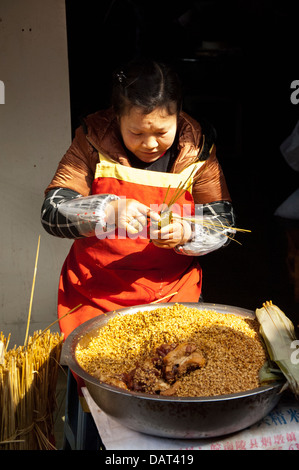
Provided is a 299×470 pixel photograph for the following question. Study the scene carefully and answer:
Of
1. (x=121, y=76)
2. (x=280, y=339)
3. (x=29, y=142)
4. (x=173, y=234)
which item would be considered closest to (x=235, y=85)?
(x=29, y=142)

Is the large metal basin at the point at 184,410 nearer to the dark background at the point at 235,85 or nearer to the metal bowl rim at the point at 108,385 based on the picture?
the metal bowl rim at the point at 108,385

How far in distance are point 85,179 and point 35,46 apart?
1.24m

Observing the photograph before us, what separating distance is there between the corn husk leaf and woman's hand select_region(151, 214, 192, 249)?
44cm

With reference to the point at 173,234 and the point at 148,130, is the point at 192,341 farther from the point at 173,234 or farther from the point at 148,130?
the point at 148,130

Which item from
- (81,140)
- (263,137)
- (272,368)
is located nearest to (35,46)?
(81,140)

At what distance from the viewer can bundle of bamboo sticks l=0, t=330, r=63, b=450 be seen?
1.75 m

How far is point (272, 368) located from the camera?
4.61 feet

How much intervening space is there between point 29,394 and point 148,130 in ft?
3.49

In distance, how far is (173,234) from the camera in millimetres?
1945

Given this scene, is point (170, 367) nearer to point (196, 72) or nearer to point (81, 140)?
point (81, 140)

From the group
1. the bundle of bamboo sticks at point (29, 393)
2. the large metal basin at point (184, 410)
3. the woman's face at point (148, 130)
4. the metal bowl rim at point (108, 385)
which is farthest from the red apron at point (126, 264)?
the large metal basin at point (184, 410)

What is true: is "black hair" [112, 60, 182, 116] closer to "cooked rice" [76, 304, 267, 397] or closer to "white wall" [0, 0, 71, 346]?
"cooked rice" [76, 304, 267, 397]

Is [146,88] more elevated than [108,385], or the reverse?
[146,88]

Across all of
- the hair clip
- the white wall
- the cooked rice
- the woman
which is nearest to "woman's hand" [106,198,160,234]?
the woman
